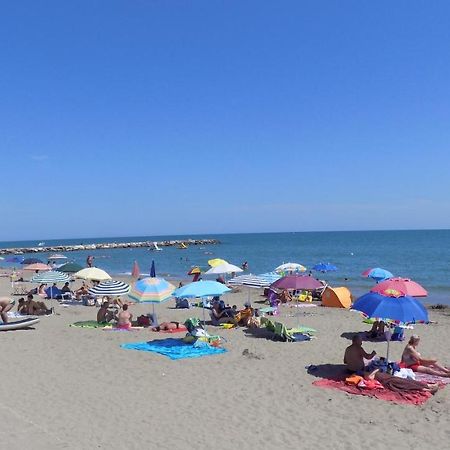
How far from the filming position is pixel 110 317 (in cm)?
1486

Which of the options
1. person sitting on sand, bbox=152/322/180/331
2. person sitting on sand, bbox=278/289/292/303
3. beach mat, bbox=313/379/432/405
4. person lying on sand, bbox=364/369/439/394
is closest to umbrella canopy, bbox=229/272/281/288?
person sitting on sand, bbox=152/322/180/331

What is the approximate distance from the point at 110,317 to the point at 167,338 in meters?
3.08

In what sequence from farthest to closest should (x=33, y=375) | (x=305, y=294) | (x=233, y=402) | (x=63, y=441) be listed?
(x=305, y=294) → (x=33, y=375) → (x=233, y=402) → (x=63, y=441)

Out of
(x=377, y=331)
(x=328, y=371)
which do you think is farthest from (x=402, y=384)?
(x=377, y=331)

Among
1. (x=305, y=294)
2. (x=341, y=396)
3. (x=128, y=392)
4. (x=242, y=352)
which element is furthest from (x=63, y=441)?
(x=305, y=294)

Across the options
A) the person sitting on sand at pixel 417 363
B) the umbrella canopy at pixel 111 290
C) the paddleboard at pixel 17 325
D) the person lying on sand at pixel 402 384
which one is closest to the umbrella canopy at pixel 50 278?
the umbrella canopy at pixel 111 290

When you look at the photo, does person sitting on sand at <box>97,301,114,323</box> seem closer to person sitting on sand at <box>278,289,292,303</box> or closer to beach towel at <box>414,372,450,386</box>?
person sitting on sand at <box>278,289,292,303</box>

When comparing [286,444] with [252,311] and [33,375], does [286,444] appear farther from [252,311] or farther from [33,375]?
[252,311]

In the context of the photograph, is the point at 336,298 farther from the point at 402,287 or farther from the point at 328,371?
the point at 328,371

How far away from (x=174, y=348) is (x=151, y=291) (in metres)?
2.12

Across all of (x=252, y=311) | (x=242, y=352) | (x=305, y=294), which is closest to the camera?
(x=242, y=352)

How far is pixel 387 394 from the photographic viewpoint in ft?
27.0

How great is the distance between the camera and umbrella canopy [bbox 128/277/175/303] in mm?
12844

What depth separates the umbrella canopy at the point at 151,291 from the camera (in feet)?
42.1
